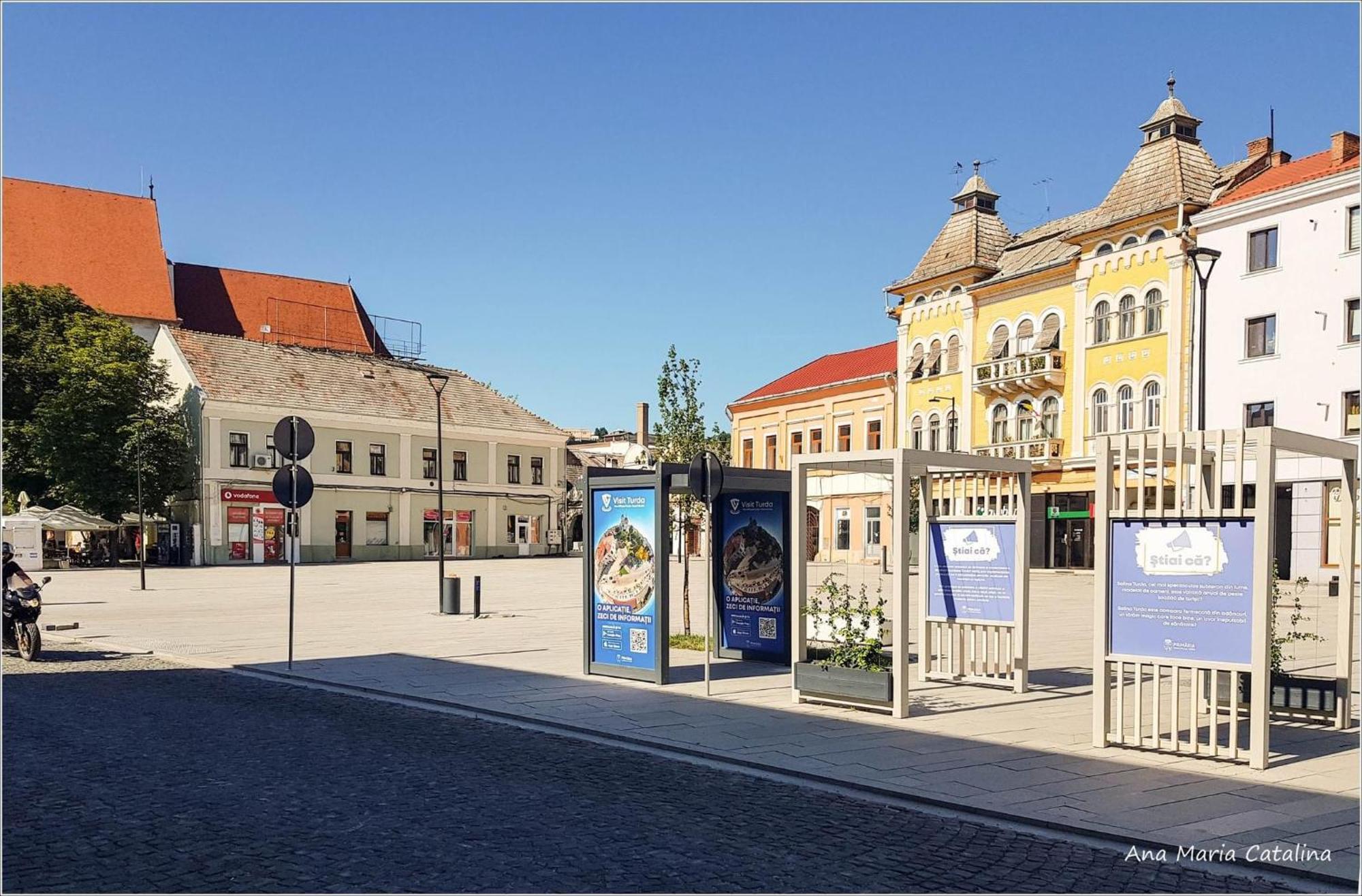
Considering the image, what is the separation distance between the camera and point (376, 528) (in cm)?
6028

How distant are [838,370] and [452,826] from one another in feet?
182

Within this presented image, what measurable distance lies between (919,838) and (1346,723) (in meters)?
5.85

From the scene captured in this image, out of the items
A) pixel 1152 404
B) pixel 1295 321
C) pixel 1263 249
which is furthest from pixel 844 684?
pixel 1152 404

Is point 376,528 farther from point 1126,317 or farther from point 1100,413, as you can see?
point 1126,317

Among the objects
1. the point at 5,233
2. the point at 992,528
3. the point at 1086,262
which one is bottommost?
the point at 992,528

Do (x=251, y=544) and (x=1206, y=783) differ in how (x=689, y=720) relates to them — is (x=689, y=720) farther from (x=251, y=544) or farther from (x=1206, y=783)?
(x=251, y=544)

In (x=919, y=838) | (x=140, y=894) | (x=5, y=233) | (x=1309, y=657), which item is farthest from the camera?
(x=5, y=233)

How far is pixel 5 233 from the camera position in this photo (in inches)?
2436

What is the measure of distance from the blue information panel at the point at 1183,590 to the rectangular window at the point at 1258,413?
102ft

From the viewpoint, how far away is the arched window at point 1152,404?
40438mm

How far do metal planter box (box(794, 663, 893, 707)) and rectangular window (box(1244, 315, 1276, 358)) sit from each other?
31418 millimetres

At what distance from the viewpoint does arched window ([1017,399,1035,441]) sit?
152ft

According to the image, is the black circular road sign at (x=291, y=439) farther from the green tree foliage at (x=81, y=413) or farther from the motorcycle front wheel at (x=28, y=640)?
the green tree foliage at (x=81, y=413)

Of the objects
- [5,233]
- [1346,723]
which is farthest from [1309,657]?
[5,233]
